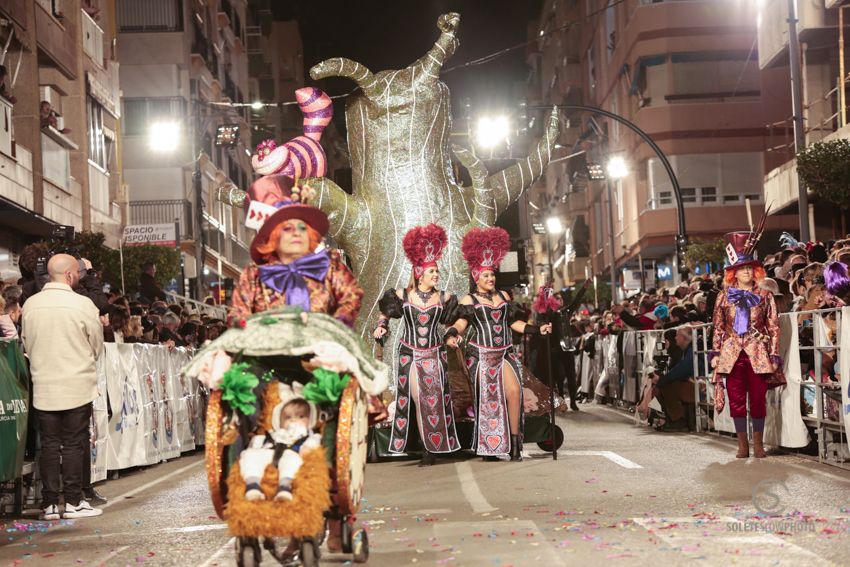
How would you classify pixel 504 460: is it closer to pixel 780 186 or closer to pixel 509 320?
pixel 509 320

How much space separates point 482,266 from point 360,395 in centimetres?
669

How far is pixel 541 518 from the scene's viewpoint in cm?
914

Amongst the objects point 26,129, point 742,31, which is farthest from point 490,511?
point 742,31

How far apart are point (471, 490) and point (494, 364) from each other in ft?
9.94

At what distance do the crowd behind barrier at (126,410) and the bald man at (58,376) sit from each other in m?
0.28

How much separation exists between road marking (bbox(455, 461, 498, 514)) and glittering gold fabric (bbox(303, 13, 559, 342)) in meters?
3.33

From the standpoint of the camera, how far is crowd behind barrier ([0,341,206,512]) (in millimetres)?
11125

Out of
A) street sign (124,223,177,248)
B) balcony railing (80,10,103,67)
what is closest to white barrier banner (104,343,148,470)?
street sign (124,223,177,248)

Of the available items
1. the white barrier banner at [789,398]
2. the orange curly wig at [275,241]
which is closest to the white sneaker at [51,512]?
the orange curly wig at [275,241]

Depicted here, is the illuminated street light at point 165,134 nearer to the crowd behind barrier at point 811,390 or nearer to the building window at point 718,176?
the crowd behind barrier at point 811,390

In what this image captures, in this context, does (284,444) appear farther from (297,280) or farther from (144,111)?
(144,111)

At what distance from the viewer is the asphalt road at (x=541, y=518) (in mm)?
7656

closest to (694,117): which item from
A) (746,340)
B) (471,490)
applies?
(746,340)

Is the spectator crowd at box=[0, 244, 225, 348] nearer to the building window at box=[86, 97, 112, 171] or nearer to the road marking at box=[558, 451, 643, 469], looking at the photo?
the road marking at box=[558, 451, 643, 469]
